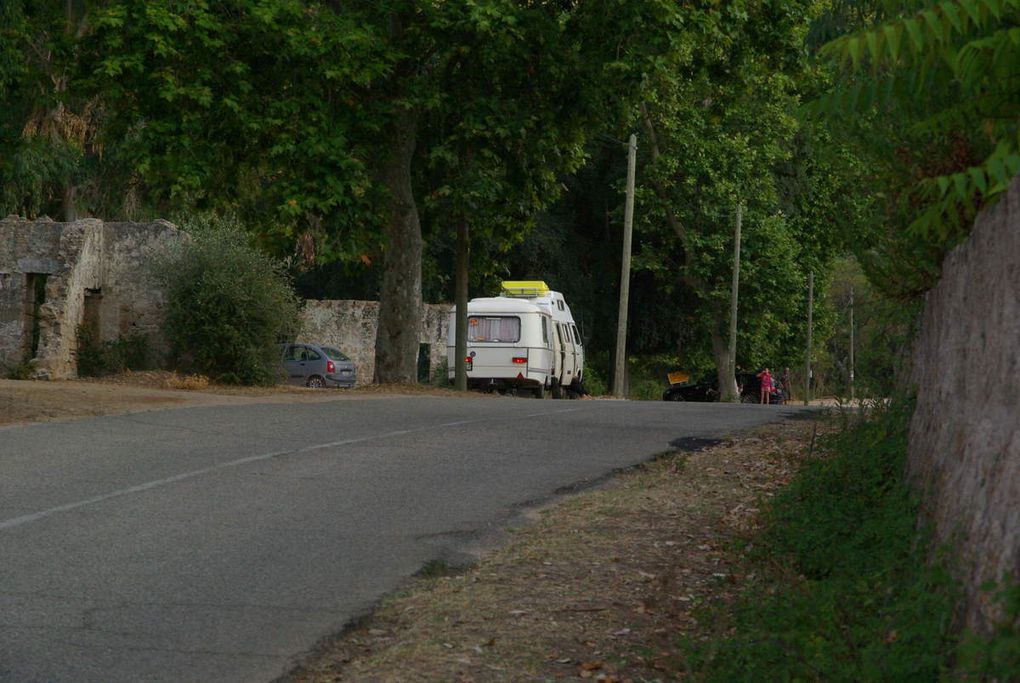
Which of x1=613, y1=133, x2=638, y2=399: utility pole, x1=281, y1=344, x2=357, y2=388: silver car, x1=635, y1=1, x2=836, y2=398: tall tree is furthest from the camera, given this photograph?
x1=635, y1=1, x2=836, y2=398: tall tree

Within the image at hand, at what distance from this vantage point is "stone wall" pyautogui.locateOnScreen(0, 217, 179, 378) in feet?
95.9

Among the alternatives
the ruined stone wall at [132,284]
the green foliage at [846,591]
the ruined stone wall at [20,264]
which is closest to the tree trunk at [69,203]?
the ruined stone wall at [132,284]

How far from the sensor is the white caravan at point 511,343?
3491 centimetres

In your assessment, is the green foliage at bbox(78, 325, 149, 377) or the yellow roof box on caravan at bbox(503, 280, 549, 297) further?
the yellow roof box on caravan at bbox(503, 280, 549, 297)

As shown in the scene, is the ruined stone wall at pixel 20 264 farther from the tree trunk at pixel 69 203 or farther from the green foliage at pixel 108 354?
the tree trunk at pixel 69 203

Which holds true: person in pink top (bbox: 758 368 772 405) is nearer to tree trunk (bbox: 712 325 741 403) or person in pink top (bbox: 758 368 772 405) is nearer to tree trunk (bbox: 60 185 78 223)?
tree trunk (bbox: 712 325 741 403)

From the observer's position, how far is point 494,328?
115 ft

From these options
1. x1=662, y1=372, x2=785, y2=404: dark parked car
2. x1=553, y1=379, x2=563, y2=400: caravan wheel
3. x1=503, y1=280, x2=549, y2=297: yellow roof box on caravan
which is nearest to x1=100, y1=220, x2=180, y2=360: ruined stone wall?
x1=503, y1=280, x2=549, y2=297: yellow roof box on caravan

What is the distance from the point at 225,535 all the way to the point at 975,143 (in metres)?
5.25

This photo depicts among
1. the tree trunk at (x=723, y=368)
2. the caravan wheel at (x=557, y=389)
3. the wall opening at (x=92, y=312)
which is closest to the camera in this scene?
the wall opening at (x=92, y=312)

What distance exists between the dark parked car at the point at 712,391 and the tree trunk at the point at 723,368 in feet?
1.87

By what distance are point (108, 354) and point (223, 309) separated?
8.96ft

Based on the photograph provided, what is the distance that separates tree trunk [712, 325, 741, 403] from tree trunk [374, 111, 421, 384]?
22654 mm

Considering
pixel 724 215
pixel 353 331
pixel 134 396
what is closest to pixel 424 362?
pixel 353 331
